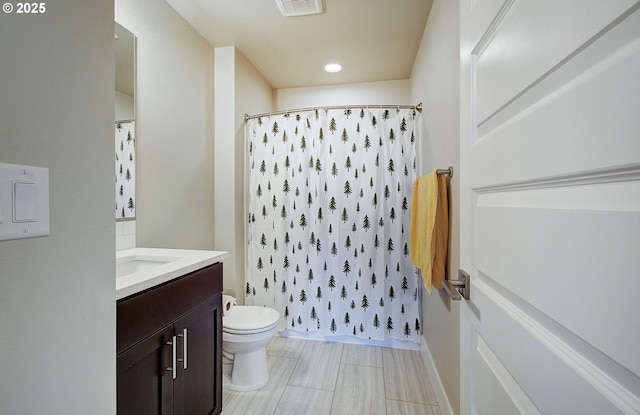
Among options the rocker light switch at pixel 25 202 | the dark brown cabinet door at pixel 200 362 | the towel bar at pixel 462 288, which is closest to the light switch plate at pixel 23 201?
the rocker light switch at pixel 25 202

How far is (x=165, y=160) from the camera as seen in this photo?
1716mm

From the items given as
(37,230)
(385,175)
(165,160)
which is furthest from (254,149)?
(37,230)

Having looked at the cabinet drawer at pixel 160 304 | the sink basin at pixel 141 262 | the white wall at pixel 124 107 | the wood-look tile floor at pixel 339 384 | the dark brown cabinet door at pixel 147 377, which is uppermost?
the white wall at pixel 124 107

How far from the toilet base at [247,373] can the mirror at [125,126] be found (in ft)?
3.74

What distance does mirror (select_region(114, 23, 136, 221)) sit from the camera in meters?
1.41

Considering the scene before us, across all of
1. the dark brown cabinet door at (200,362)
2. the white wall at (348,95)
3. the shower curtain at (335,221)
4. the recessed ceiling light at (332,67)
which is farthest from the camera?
the white wall at (348,95)

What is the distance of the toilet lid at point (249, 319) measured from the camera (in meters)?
1.62

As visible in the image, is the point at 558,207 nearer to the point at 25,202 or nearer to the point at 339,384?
the point at 25,202

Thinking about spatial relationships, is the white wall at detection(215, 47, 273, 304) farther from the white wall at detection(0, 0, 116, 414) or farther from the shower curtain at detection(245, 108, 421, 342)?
the white wall at detection(0, 0, 116, 414)

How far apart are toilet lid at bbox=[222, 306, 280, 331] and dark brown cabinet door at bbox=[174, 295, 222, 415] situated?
0.26 metres

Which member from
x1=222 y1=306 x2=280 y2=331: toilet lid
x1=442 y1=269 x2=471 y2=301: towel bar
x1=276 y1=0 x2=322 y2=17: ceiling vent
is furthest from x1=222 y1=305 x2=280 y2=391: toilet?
x1=276 y1=0 x2=322 y2=17: ceiling vent

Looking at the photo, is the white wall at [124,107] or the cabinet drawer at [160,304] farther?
the white wall at [124,107]

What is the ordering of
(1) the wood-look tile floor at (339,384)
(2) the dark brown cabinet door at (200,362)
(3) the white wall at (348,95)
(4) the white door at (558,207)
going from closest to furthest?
(4) the white door at (558,207) < (2) the dark brown cabinet door at (200,362) < (1) the wood-look tile floor at (339,384) < (3) the white wall at (348,95)

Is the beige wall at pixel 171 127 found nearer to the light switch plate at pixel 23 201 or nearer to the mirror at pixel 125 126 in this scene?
the mirror at pixel 125 126
